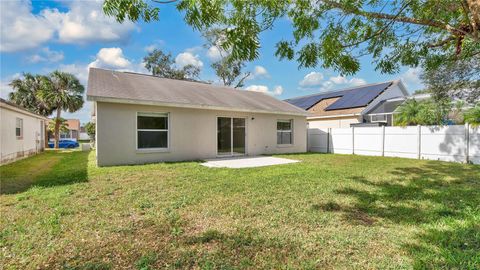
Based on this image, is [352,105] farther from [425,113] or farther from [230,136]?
[230,136]

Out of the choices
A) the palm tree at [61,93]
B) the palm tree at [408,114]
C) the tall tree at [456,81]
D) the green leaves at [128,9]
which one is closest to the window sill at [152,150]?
the green leaves at [128,9]

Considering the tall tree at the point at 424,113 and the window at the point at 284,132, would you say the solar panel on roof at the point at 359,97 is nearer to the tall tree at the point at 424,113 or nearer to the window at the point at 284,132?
the tall tree at the point at 424,113

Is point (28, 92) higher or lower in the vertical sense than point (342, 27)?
higher

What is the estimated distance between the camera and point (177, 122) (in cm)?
1090

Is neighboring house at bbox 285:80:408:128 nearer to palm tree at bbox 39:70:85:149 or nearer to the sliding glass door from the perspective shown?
the sliding glass door

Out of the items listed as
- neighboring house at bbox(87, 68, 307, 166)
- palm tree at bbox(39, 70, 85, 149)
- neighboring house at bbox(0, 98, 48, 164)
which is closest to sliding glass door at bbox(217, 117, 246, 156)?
neighboring house at bbox(87, 68, 307, 166)

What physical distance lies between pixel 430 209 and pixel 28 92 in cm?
3409

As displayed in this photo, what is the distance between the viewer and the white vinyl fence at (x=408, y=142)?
10312 millimetres

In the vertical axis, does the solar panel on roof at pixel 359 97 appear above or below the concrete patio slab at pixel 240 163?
above

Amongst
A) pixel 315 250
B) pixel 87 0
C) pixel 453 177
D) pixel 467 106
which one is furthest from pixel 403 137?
pixel 87 0

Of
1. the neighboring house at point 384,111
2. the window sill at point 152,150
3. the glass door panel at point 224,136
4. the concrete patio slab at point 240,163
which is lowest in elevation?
the concrete patio slab at point 240,163

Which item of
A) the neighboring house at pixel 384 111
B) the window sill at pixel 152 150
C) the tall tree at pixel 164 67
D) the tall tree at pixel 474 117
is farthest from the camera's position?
the tall tree at pixel 164 67

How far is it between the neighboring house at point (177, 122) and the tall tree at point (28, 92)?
61.0ft

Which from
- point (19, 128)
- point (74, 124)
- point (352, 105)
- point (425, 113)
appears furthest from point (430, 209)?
point (74, 124)
